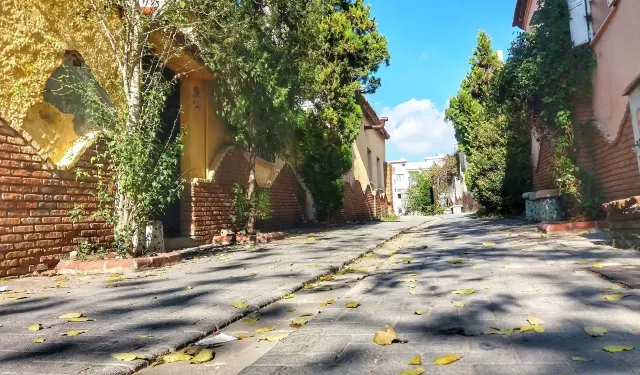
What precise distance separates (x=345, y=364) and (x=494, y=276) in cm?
258

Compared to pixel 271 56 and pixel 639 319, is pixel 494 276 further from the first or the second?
pixel 271 56

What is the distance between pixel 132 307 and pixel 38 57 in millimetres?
3642

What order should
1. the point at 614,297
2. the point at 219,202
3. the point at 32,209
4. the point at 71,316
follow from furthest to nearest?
the point at 219,202, the point at 32,209, the point at 71,316, the point at 614,297

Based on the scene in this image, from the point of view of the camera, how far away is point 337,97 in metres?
14.8

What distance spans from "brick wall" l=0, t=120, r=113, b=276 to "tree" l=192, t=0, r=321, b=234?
322 cm

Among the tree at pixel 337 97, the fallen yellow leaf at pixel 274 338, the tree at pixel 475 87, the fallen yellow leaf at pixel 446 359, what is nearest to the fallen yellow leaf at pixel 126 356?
the fallen yellow leaf at pixel 274 338

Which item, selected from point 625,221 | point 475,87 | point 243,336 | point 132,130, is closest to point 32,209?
point 132,130

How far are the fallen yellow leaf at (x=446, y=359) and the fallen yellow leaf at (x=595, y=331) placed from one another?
2.50 ft

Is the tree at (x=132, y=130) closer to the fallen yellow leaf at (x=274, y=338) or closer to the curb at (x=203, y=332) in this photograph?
the curb at (x=203, y=332)

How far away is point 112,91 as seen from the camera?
6.76m

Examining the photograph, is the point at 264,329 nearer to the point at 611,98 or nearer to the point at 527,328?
the point at 527,328

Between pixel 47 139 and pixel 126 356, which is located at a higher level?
pixel 47 139

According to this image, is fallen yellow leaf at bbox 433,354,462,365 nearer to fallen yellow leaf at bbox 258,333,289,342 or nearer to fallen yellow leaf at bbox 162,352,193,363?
fallen yellow leaf at bbox 258,333,289,342

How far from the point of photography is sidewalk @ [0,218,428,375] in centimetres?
243
